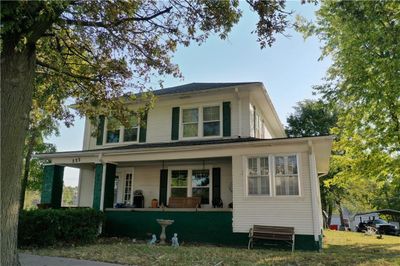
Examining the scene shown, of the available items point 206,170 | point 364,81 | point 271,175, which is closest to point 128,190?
point 206,170

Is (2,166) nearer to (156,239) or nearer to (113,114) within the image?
(113,114)

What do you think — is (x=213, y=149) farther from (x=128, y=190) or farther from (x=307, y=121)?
(x=307, y=121)

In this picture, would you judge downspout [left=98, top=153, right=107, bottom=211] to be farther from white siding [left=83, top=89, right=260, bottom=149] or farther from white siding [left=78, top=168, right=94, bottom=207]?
white siding [left=78, top=168, right=94, bottom=207]

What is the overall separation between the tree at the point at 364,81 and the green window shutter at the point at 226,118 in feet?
14.2

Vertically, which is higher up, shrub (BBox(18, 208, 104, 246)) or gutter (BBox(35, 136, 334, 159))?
gutter (BBox(35, 136, 334, 159))

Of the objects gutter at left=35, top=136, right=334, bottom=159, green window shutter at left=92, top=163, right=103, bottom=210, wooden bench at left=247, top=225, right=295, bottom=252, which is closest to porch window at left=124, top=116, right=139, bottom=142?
gutter at left=35, top=136, right=334, bottom=159

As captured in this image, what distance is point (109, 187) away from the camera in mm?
14523

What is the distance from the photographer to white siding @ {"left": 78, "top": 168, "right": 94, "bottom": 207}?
55.5ft

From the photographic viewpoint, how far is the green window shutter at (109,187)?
14.3 metres

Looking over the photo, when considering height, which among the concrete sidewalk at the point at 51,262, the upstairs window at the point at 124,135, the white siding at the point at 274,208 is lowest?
the concrete sidewalk at the point at 51,262

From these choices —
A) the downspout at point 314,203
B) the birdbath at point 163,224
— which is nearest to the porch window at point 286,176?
the downspout at point 314,203

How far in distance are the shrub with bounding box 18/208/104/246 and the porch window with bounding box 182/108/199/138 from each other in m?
5.73

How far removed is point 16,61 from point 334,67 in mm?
12792

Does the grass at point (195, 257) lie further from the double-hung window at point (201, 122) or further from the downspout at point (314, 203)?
the double-hung window at point (201, 122)
